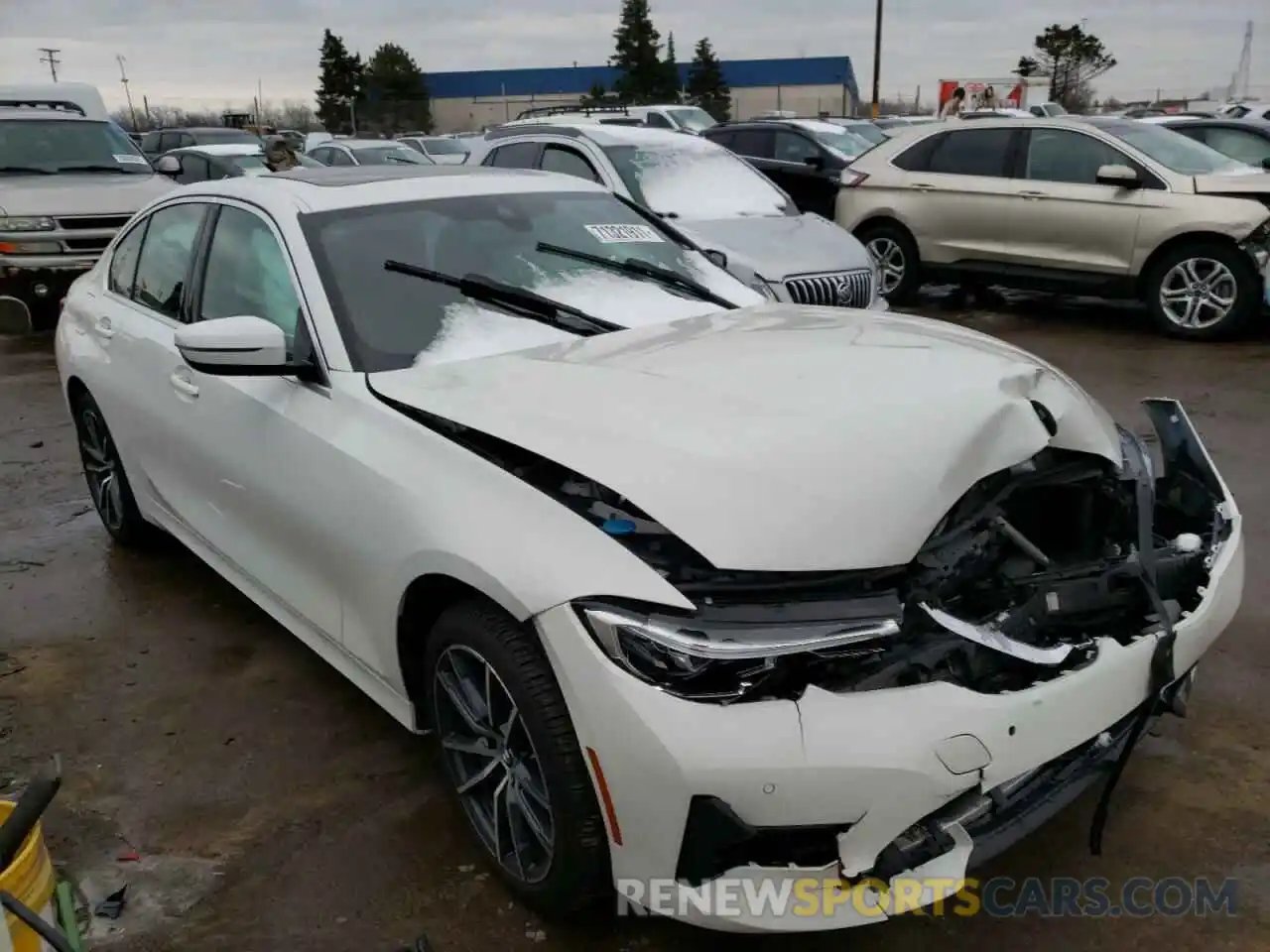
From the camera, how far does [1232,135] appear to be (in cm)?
1086

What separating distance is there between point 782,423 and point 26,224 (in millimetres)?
→ 9334

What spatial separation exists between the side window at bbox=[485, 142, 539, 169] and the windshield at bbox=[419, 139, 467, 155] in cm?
1508

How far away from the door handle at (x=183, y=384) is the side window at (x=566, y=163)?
4829mm

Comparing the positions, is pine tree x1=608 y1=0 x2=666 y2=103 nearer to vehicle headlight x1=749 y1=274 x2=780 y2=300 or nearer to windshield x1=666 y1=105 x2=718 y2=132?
windshield x1=666 y1=105 x2=718 y2=132

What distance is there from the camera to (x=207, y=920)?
269 cm

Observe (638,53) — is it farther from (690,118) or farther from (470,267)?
(470,267)

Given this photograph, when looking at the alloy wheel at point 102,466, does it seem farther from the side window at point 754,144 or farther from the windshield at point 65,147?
the side window at point 754,144

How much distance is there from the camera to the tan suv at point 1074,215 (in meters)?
8.18

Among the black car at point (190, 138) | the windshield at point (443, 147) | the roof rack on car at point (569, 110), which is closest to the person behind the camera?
the roof rack on car at point (569, 110)

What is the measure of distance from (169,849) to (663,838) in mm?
1618

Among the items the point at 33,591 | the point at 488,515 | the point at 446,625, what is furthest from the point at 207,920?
the point at 33,591

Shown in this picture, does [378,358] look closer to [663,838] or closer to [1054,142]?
[663,838]

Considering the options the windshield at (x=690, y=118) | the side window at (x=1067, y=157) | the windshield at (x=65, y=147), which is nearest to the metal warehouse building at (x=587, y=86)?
the windshield at (x=690, y=118)

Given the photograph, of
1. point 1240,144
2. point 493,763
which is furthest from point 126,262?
point 1240,144
